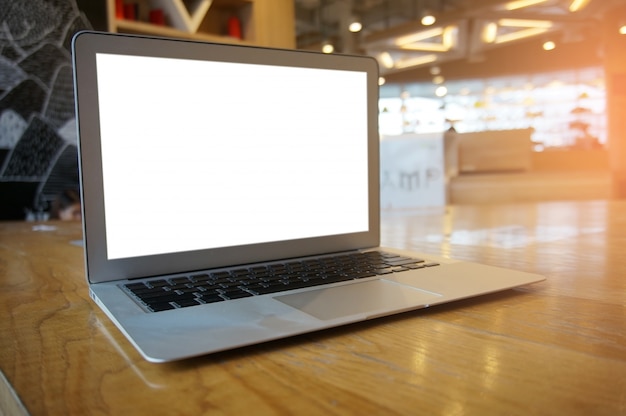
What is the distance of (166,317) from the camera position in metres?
0.33

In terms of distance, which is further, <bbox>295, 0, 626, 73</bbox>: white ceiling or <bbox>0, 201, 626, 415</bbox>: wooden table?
<bbox>295, 0, 626, 73</bbox>: white ceiling

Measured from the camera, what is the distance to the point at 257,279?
1.45ft

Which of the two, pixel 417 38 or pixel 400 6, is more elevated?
pixel 400 6

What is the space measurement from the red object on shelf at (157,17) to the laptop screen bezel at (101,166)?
1748 mm

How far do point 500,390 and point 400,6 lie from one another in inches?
317

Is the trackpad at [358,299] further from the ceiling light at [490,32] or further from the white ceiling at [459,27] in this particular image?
the ceiling light at [490,32]

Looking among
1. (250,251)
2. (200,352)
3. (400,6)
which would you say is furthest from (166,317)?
(400,6)

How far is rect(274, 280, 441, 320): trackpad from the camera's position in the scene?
35cm

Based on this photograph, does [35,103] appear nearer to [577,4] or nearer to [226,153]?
[226,153]

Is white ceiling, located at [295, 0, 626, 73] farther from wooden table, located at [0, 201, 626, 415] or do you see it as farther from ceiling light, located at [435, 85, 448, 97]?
wooden table, located at [0, 201, 626, 415]

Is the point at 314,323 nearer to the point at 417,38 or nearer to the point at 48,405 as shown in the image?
the point at 48,405

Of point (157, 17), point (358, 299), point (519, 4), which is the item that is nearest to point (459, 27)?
point (519, 4)

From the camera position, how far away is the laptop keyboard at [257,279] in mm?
381

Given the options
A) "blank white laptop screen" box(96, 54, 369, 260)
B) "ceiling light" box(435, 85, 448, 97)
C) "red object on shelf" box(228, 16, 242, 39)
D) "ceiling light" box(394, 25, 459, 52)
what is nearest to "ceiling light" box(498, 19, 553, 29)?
"ceiling light" box(394, 25, 459, 52)
